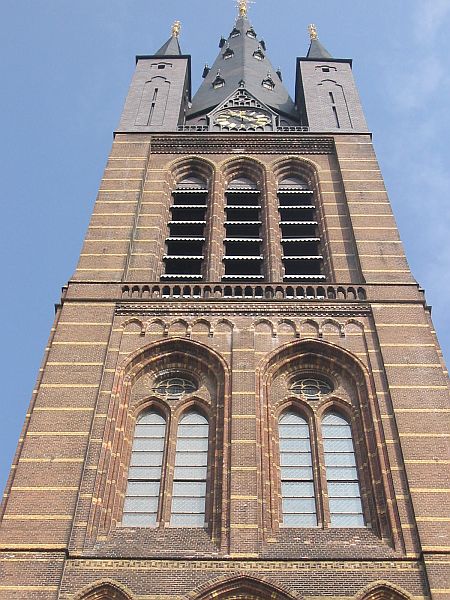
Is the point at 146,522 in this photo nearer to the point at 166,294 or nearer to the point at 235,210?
the point at 166,294

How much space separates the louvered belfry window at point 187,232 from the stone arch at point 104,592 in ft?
30.9

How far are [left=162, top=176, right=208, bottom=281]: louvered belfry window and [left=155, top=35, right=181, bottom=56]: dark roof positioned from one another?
367 inches

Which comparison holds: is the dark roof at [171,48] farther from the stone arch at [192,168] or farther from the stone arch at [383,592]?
the stone arch at [383,592]

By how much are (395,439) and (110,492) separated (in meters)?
4.88

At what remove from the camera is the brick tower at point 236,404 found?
14.2 metres

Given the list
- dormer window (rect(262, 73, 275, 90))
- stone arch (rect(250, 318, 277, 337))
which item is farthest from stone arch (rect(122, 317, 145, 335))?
dormer window (rect(262, 73, 275, 90))

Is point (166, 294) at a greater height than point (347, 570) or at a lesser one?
greater


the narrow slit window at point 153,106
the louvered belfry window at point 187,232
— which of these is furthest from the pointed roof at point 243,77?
the louvered belfry window at point 187,232

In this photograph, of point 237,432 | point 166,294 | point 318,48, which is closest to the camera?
point 237,432

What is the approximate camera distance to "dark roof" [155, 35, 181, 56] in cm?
3491

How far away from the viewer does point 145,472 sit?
1670 centimetres

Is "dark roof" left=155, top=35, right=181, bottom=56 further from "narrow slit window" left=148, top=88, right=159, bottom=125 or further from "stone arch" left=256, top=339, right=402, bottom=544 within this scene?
"stone arch" left=256, top=339, right=402, bottom=544

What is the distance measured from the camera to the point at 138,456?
17.1m

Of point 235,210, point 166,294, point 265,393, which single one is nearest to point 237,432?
point 265,393
